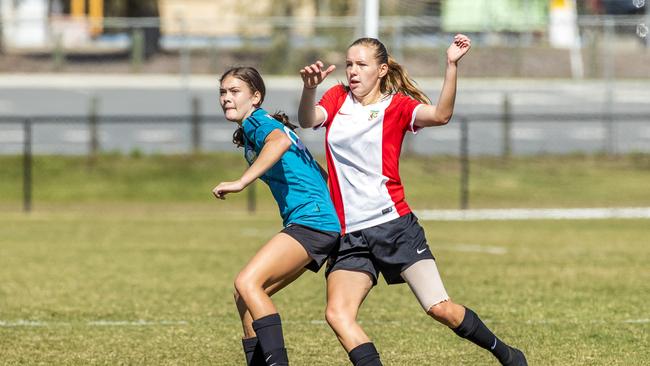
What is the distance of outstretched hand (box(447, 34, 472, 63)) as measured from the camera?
667 cm

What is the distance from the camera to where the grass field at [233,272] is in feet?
29.1

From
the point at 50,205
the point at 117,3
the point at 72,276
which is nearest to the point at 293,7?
the point at 117,3

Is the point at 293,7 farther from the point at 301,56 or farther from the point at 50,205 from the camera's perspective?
the point at 50,205

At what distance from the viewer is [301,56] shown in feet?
110

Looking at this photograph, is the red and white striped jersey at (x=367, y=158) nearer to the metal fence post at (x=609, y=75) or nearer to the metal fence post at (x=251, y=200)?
the metal fence post at (x=251, y=200)

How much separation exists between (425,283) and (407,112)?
926 mm

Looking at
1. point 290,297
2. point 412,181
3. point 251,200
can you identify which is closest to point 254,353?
point 290,297

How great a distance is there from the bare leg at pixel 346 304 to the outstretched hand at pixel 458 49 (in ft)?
4.04

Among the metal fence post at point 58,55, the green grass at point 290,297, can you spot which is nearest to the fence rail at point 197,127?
the green grass at point 290,297

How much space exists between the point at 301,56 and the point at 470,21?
4.92 metres

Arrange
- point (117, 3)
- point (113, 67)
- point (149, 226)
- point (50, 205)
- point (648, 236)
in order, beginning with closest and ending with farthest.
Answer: point (648, 236) < point (149, 226) < point (50, 205) < point (113, 67) < point (117, 3)

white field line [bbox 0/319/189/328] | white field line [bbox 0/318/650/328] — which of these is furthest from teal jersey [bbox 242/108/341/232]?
white field line [bbox 0/319/189/328]

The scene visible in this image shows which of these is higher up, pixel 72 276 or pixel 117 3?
pixel 117 3

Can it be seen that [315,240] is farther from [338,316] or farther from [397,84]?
[397,84]
